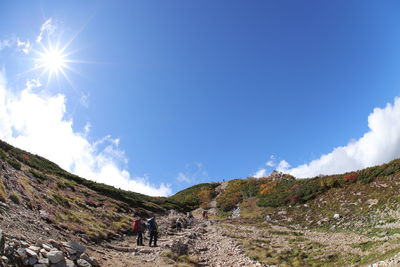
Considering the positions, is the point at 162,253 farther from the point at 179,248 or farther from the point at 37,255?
the point at 37,255

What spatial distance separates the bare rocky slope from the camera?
1168cm

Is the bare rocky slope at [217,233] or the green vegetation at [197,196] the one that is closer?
the bare rocky slope at [217,233]

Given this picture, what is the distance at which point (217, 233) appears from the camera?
27984mm

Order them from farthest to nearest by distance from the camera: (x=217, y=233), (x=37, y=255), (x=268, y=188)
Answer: (x=268, y=188)
(x=217, y=233)
(x=37, y=255)

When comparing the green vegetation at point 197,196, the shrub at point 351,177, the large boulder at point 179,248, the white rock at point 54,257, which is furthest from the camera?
the green vegetation at point 197,196

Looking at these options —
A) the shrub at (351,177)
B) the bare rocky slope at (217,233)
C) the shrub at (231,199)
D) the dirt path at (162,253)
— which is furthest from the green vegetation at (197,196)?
the dirt path at (162,253)

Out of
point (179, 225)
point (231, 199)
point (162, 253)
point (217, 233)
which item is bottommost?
point (162, 253)

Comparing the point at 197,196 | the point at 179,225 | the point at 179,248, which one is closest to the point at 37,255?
the point at 179,248

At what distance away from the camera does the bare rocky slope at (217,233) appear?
11680 mm

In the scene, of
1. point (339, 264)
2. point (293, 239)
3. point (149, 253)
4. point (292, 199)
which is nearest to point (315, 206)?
point (292, 199)

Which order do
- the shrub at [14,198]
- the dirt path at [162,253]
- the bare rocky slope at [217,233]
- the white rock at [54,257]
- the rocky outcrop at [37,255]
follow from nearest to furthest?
the rocky outcrop at [37,255]
the white rock at [54,257]
the bare rocky slope at [217,233]
the dirt path at [162,253]
the shrub at [14,198]

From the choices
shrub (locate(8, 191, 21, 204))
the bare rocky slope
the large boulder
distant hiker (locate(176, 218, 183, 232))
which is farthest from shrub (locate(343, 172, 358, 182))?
shrub (locate(8, 191, 21, 204))

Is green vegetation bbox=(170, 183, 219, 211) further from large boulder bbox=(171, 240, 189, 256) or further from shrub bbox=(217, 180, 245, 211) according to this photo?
large boulder bbox=(171, 240, 189, 256)

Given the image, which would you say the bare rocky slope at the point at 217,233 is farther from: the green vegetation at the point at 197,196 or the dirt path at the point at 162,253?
the green vegetation at the point at 197,196
